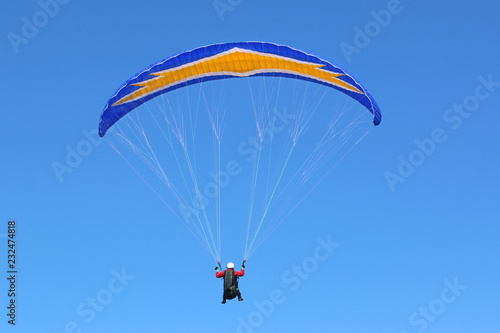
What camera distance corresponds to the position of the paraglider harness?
25.2 metres

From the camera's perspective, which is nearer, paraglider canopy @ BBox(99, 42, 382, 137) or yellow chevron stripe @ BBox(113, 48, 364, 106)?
paraglider canopy @ BBox(99, 42, 382, 137)

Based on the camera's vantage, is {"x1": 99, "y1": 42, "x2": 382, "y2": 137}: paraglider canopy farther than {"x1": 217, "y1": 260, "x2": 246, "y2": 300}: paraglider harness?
Yes

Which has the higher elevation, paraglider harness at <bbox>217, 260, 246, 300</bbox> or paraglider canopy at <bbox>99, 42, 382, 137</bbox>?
paraglider canopy at <bbox>99, 42, 382, 137</bbox>

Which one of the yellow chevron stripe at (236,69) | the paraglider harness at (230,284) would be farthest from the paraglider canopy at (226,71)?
the paraglider harness at (230,284)

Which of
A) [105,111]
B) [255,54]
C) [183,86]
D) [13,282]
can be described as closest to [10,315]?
[13,282]

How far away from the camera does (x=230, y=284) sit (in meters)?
25.2

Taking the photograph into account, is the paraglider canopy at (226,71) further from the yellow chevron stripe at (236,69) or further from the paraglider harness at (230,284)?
the paraglider harness at (230,284)

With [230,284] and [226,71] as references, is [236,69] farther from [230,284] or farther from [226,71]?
[230,284]

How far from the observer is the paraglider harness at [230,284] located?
2516cm

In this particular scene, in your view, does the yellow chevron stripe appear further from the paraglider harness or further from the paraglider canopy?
the paraglider harness

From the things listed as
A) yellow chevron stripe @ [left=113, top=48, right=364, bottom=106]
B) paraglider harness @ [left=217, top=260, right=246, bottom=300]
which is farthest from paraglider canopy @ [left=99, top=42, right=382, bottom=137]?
paraglider harness @ [left=217, top=260, right=246, bottom=300]

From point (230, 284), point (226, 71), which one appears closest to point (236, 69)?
point (226, 71)

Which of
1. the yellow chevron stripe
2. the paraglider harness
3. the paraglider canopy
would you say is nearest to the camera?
the paraglider harness

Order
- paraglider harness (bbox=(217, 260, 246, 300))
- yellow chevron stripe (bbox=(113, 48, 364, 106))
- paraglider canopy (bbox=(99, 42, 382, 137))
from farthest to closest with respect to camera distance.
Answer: yellow chevron stripe (bbox=(113, 48, 364, 106)) < paraglider canopy (bbox=(99, 42, 382, 137)) < paraglider harness (bbox=(217, 260, 246, 300))
